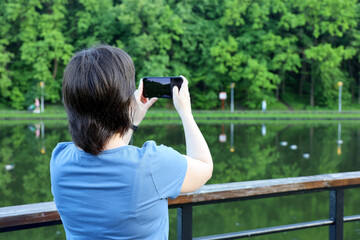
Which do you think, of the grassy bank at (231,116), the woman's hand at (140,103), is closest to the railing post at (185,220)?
the woman's hand at (140,103)

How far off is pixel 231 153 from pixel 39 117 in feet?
47.4

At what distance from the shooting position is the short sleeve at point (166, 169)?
1035 millimetres

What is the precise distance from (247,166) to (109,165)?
382 inches

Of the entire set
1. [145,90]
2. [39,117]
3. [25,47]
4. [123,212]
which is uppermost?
[25,47]

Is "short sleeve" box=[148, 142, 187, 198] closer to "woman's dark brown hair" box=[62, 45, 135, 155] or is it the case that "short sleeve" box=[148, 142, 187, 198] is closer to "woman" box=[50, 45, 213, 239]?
"woman" box=[50, 45, 213, 239]

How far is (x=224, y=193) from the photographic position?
5.02ft

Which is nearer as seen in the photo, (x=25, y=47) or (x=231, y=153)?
(x=231, y=153)

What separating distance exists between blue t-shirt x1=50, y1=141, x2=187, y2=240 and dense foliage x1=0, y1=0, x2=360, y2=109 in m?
25.1

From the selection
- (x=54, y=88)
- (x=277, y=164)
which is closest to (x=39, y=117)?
(x=54, y=88)

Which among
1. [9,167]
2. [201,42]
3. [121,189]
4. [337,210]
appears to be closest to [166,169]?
[121,189]

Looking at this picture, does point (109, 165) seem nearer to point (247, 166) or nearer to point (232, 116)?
point (247, 166)

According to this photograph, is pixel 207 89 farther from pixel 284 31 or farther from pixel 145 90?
pixel 145 90

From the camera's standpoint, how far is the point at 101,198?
104 cm

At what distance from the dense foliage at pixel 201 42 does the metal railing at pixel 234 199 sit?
80.6 ft
